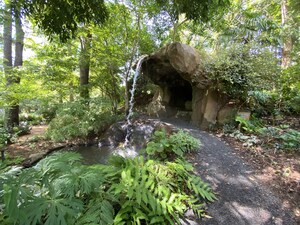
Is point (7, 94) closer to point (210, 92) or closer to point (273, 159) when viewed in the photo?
point (210, 92)

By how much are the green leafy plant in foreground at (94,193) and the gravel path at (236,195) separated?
0.21m

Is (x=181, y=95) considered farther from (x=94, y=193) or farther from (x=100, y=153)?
(x=94, y=193)

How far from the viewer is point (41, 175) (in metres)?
1.41

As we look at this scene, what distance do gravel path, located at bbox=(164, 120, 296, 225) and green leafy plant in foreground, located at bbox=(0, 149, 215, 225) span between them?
207mm

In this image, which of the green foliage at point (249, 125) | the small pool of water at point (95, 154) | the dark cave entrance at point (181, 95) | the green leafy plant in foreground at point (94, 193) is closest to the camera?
the green leafy plant in foreground at point (94, 193)

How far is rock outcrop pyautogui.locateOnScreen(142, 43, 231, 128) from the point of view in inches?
215

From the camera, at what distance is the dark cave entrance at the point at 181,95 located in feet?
25.9

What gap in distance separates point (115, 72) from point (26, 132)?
4528 mm

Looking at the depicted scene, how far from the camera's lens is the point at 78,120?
5750mm

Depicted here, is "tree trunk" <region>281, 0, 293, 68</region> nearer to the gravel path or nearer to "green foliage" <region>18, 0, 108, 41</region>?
the gravel path

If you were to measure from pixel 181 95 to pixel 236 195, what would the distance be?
638 centimetres

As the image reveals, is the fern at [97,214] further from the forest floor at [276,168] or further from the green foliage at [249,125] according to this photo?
the green foliage at [249,125]

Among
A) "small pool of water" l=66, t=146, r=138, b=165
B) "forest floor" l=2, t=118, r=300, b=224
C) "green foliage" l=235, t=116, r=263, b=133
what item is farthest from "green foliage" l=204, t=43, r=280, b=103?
"small pool of water" l=66, t=146, r=138, b=165

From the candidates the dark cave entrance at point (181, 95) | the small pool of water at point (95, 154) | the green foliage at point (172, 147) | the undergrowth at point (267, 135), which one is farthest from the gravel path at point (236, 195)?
→ the dark cave entrance at point (181, 95)
